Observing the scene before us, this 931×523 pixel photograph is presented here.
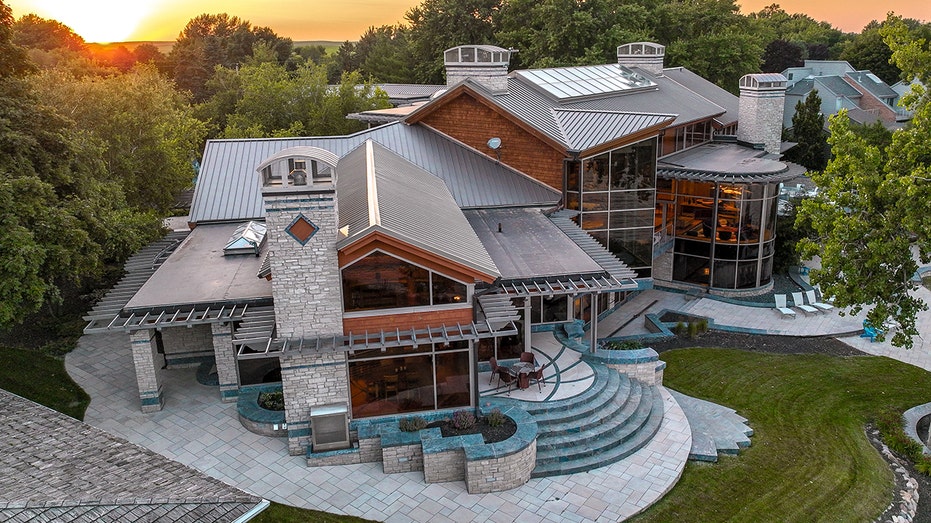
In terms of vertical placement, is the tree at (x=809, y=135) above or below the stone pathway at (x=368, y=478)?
above

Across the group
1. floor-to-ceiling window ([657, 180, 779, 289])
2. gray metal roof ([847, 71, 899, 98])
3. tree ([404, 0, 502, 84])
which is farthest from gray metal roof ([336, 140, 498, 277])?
gray metal roof ([847, 71, 899, 98])

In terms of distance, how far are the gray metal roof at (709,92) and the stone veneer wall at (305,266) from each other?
24832 mm

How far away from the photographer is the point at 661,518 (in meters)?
13.2

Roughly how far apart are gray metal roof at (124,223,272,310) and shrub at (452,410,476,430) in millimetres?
5134

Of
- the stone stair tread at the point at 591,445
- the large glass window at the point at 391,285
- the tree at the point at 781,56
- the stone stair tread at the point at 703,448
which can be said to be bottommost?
the stone stair tread at the point at 703,448

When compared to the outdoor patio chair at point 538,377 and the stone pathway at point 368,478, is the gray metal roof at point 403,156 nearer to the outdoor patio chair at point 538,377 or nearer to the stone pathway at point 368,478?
the outdoor patio chair at point 538,377

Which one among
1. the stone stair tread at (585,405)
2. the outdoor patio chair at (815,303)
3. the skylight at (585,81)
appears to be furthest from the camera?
the skylight at (585,81)

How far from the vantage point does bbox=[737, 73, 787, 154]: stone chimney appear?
99.6 ft

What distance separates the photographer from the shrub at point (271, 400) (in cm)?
1591

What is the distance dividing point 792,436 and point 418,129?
1524 centimetres

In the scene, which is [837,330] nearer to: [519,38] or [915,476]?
[915,476]

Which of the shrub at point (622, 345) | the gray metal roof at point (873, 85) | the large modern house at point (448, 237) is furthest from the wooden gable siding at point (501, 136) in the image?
the gray metal roof at point (873, 85)

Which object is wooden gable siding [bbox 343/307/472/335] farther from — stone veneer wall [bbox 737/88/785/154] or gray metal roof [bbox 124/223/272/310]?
stone veneer wall [bbox 737/88/785/154]

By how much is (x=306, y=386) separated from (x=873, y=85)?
64945 mm
